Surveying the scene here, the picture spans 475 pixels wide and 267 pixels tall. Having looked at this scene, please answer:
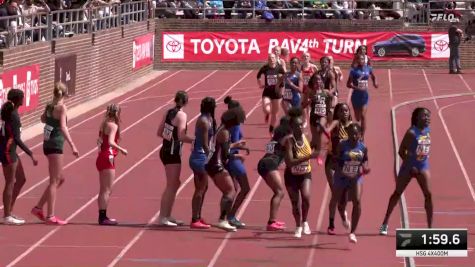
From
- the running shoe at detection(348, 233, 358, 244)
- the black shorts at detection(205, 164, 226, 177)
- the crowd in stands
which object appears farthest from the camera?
the crowd in stands

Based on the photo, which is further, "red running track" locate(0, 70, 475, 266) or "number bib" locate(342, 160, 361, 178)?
"number bib" locate(342, 160, 361, 178)

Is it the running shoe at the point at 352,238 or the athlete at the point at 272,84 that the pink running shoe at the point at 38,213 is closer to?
the running shoe at the point at 352,238

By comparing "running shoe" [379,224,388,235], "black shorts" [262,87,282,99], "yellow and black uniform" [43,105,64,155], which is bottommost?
"running shoe" [379,224,388,235]

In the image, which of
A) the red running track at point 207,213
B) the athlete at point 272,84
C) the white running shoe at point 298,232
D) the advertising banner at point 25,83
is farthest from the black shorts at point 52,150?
the athlete at point 272,84

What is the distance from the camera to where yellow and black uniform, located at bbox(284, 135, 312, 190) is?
16.2 meters

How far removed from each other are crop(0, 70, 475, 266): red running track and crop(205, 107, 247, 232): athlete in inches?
24.2

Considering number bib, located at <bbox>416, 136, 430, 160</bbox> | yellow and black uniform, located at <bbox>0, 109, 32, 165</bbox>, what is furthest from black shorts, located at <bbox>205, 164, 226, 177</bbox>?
number bib, located at <bbox>416, 136, 430, 160</bbox>

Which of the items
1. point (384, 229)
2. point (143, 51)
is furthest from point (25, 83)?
point (143, 51)

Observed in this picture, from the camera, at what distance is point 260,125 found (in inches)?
1190

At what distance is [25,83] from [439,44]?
2170cm

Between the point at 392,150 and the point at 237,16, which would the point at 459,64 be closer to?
the point at 237,16

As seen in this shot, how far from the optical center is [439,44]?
150 feet

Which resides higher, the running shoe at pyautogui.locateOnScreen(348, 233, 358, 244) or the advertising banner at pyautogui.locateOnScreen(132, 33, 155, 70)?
the running shoe at pyautogui.locateOnScreen(348, 233, 358, 244)

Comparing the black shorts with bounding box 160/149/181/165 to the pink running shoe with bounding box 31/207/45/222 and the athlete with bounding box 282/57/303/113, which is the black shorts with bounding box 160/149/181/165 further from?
the athlete with bounding box 282/57/303/113
